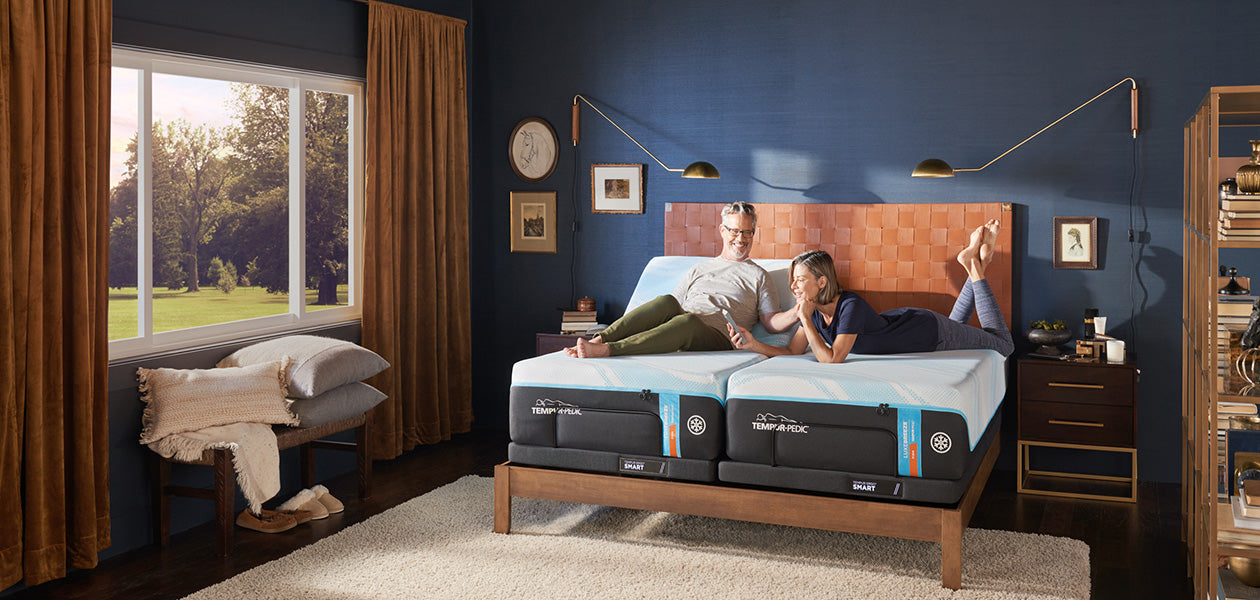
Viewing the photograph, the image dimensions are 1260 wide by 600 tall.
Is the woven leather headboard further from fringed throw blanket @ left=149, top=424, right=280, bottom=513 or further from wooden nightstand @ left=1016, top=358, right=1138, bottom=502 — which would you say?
fringed throw blanket @ left=149, top=424, right=280, bottom=513

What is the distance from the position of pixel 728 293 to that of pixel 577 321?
109cm

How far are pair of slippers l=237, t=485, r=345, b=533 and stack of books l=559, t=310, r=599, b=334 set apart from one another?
1.65 metres

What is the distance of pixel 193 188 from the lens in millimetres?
7473

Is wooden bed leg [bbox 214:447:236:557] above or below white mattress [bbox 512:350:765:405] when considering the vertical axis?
below

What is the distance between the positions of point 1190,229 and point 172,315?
678 cm

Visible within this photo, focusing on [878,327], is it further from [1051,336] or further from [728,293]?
[1051,336]

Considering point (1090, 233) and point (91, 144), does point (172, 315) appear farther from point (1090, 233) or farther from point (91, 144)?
point (1090, 233)

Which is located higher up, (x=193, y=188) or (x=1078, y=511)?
(x=193, y=188)

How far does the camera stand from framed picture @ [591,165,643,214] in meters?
5.71

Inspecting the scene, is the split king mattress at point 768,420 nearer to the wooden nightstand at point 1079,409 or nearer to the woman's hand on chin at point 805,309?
the woman's hand on chin at point 805,309

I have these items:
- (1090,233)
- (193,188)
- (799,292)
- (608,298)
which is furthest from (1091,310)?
(193,188)

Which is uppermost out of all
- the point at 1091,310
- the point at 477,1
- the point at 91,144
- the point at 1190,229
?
the point at 477,1

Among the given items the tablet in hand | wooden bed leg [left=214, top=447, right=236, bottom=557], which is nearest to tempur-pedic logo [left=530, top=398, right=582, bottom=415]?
the tablet in hand

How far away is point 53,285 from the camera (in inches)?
130
